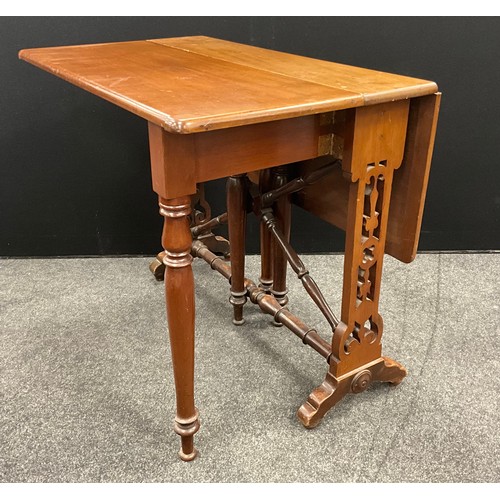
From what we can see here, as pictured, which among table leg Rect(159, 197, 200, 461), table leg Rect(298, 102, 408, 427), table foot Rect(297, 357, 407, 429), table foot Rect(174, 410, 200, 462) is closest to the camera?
table leg Rect(159, 197, 200, 461)

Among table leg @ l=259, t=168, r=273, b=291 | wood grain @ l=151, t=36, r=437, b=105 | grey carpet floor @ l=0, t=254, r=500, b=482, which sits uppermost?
wood grain @ l=151, t=36, r=437, b=105

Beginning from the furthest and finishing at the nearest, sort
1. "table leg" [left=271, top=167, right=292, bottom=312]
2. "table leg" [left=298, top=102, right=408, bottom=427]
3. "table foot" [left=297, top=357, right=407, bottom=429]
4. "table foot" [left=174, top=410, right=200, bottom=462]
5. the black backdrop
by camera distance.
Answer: the black backdrop, "table leg" [left=271, top=167, right=292, bottom=312], "table foot" [left=297, top=357, right=407, bottom=429], "table foot" [left=174, top=410, right=200, bottom=462], "table leg" [left=298, top=102, right=408, bottom=427]

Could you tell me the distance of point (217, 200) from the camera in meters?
2.45

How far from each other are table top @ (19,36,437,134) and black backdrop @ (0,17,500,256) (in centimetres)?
47

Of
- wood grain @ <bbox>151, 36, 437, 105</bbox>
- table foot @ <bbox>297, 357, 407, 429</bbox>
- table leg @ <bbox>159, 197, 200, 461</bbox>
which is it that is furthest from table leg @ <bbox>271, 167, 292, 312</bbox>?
table leg @ <bbox>159, 197, 200, 461</bbox>

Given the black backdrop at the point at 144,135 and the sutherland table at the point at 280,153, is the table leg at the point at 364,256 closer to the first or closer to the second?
the sutherland table at the point at 280,153

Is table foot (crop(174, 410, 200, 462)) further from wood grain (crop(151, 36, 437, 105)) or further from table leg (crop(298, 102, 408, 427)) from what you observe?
wood grain (crop(151, 36, 437, 105))

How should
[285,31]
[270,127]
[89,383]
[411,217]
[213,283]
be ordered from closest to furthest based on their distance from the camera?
[270,127], [411,217], [89,383], [285,31], [213,283]

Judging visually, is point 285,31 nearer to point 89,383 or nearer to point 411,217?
point 411,217

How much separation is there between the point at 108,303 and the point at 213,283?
16.7 inches

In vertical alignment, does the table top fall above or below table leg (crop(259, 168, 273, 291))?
above

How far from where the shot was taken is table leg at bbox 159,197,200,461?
1.14 meters

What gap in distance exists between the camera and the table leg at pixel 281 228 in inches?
66.9
